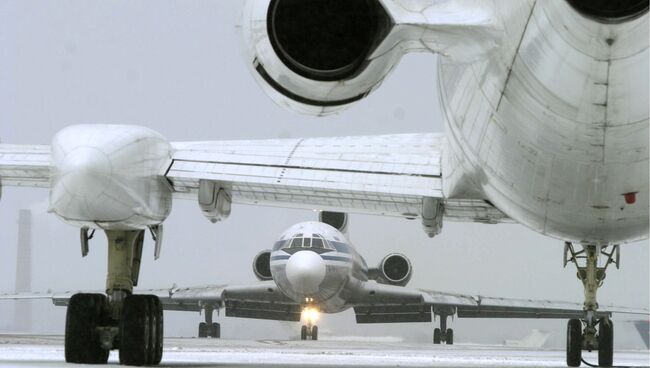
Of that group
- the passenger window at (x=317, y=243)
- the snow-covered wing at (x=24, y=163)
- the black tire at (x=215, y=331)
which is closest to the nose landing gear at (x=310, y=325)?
the passenger window at (x=317, y=243)

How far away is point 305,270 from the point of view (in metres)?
38.5

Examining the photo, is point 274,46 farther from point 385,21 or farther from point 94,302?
point 94,302

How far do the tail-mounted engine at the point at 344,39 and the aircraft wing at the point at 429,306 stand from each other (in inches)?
1441

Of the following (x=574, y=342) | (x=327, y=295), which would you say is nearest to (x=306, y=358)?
(x=574, y=342)

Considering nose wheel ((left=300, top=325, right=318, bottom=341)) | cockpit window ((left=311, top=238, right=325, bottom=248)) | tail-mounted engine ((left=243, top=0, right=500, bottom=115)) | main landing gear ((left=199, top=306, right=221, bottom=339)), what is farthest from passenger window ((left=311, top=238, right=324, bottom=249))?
tail-mounted engine ((left=243, top=0, right=500, bottom=115))

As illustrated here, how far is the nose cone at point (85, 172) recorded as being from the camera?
36.8ft

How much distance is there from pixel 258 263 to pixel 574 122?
3682cm

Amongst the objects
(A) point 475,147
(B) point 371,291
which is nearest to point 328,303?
(B) point 371,291

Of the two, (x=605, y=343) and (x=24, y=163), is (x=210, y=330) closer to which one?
(x=605, y=343)

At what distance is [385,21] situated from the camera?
6.61m

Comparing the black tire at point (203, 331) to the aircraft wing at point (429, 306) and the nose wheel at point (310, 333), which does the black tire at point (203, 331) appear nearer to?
the nose wheel at point (310, 333)

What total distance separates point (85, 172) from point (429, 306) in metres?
36.8

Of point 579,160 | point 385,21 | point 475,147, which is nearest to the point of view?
point 385,21

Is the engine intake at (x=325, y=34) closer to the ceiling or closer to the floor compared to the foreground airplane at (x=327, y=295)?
closer to the ceiling
